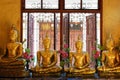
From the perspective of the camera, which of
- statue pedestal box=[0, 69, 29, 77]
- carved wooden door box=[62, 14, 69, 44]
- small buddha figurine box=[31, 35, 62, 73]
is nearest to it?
statue pedestal box=[0, 69, 29, 77]

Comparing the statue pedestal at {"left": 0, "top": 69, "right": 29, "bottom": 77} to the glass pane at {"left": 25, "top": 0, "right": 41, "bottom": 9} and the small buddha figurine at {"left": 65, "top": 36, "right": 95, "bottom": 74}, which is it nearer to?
the small buddha figurine at {"left": 65, "top": 36, "right": 95, "bottom": 74}

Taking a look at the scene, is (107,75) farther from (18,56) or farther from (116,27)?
(18,56)

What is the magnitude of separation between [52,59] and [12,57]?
0.68 meters

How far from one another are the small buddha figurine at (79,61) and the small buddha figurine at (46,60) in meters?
0.25

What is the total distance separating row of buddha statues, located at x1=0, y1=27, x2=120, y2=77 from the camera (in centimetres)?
518

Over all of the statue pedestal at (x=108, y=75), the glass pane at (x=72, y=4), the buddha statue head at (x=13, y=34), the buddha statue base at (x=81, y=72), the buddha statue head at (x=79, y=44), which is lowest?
the statue pedestal at (x=108, y=75)

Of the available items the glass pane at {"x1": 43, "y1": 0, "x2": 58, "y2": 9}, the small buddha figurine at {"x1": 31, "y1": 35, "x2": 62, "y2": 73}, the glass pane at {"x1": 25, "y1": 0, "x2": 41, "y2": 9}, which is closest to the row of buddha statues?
the small buddha figurine at {"x1": 31, "y1": 35, "x2": 62, "y2": 73}

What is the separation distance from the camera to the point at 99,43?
576 cm

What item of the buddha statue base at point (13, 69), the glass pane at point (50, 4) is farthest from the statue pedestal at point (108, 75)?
the glass pane at point (50, 4)

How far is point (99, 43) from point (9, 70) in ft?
5.63

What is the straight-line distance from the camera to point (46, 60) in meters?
5.32

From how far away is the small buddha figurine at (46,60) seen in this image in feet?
17.1

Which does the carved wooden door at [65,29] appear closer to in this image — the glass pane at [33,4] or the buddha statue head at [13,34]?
the glass pane at [33,4]

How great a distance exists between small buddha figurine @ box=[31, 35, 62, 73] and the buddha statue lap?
278mm
